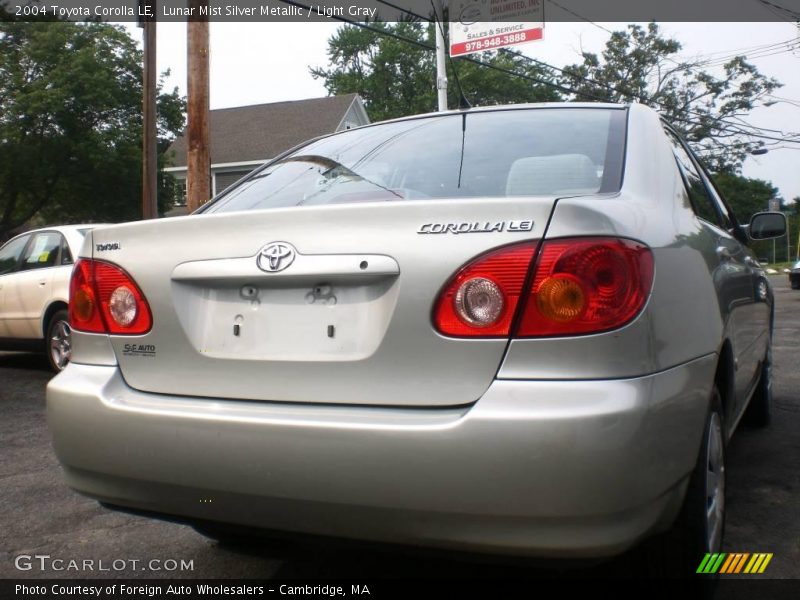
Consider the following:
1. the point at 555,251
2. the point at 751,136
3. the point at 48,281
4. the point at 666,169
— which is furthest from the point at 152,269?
the point at 751,136

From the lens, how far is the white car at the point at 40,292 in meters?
7.74

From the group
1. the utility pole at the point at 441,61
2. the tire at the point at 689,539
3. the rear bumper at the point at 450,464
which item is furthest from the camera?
the utility pole at the point at 441,61

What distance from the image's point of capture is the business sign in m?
18.7

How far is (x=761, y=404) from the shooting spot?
4.80 metres

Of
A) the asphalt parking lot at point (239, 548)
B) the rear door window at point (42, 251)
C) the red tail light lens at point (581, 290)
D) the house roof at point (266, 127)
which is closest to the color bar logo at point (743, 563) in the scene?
→ the asphalt parking lot at point (239, 548)

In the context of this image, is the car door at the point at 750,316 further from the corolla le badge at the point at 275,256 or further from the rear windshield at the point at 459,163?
the corolla le badge at the point at 275,256

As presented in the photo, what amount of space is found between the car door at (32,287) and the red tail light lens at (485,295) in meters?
6.68

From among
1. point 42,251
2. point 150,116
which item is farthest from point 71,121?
point 42,251

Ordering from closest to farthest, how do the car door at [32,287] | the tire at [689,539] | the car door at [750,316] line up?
1. the tire at [689,539]
2. the car door at [750,316]
3. the car door at [32,287]

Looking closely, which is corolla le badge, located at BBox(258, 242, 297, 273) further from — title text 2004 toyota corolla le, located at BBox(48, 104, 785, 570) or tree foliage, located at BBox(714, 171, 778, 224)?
tree foliage, located at BBox(714, 171, 778, 224)

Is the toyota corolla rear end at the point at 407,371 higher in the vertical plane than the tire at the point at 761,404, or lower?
higher

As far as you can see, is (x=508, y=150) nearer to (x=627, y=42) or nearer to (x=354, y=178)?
(x=354, y=178)

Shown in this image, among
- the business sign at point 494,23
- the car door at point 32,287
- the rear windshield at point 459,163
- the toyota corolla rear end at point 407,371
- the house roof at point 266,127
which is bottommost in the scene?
the car door at point 32,287

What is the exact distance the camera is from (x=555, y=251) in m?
1.96
